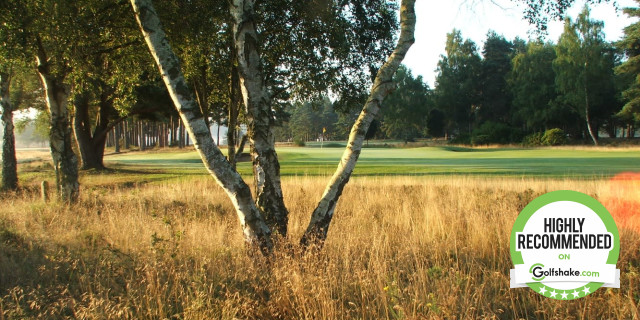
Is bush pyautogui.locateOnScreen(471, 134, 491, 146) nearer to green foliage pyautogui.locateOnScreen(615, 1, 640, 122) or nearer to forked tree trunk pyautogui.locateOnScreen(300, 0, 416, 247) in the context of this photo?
green foliage pyautogui.locateOnScreen(615, 1, 640, 122)

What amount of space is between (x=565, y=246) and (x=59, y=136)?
10758 millimetres

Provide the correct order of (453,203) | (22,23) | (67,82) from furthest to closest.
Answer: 1. (67,82)
2. (453,203)
3. (22,23)

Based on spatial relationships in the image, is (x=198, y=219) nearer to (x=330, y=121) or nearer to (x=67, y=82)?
(x=67, y=82)

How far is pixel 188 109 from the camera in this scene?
12.7 feet

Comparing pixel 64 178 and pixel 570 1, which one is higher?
pixel 570 1

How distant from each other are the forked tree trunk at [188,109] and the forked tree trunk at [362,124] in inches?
32.3

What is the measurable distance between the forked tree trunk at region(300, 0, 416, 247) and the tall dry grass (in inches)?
13.5

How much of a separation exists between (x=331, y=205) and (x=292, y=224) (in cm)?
235

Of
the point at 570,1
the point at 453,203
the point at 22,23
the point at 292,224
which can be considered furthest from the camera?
the point at 453,203

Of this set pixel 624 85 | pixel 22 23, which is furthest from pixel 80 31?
pixel 624 85

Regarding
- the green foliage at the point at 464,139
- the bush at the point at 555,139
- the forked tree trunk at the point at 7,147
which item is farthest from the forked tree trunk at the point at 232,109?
the green foliage at the point at 464,139

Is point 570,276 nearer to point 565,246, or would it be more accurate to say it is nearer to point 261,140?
point 565,246

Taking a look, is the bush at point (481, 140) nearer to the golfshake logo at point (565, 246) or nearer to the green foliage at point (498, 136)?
the green foliage at point (498, 136)

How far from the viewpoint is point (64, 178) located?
9.19 metres
